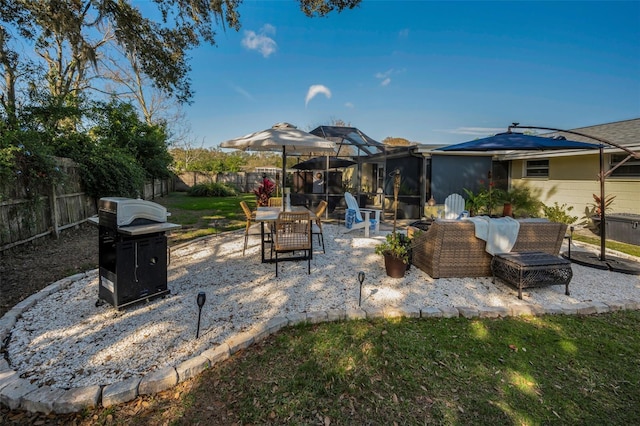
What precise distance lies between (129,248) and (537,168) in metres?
12.0

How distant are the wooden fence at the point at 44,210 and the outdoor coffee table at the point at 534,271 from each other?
726 centimetres

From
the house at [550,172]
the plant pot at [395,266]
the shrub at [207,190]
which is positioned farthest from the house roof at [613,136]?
the shrub at [207,190]

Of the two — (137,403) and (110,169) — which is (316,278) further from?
(110,169)

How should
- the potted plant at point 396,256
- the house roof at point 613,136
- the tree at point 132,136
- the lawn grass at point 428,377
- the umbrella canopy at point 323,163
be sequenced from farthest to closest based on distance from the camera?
the tree at point 132,136 → the umbrella canopy at point 323,163 → the house roof at point 613,136 → the potted plant at point 396,256 → the lawn grass at point 428,377

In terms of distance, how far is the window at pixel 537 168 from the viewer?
9.67 metres

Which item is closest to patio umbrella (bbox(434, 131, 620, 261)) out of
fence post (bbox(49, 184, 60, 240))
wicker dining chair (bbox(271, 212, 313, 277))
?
wicker dining chair (bbox(271, 212, 313, 277))

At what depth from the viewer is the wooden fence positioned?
4598 mm

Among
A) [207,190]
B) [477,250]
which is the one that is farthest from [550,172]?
[207,190]

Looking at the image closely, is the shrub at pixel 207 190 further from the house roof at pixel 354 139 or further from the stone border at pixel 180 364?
the stone border at pixel 180 364

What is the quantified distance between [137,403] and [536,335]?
3306 millimetres

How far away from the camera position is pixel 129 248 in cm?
287

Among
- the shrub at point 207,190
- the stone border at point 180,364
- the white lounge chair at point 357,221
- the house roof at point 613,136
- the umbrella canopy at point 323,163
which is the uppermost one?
the house roof at point 613,136

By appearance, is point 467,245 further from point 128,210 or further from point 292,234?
point 128,210

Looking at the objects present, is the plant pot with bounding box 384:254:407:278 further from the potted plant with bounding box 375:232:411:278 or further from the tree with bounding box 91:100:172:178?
the tree with bounding box 91:100:172:178
